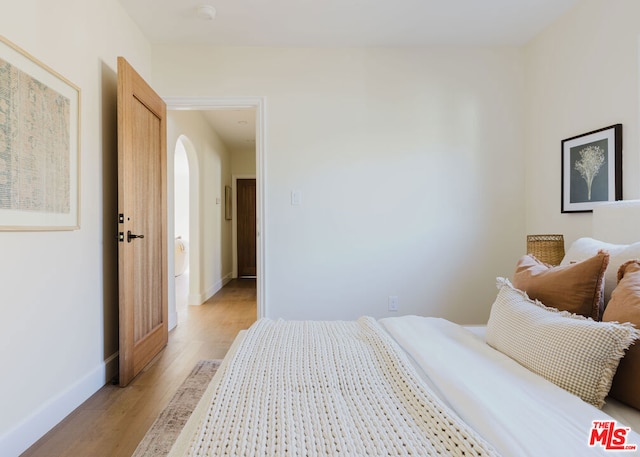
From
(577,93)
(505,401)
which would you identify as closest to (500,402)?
(505,401)

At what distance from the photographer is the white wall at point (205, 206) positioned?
3.85 metres

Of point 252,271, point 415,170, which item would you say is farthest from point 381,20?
point 252,271

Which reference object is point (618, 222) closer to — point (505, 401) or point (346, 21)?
point (505, 401)

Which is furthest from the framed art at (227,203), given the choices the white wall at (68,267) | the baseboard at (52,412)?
the baseboard at (52,412)

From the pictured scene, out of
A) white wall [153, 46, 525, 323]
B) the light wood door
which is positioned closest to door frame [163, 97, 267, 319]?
white wall [153, 46, 525, 323]

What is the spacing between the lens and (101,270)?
91.1 inches

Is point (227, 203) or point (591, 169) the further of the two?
point (227, 203)

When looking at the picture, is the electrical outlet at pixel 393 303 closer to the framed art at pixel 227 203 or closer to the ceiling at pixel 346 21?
the ceiling at pixel 346 21

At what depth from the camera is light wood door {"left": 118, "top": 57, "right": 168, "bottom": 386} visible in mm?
2275

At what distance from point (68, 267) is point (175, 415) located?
976 mm

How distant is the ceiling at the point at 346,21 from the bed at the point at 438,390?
6.52ft

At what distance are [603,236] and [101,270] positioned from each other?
114 inches

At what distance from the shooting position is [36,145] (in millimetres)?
1715

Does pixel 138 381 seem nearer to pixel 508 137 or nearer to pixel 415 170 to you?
pixel 415 170
